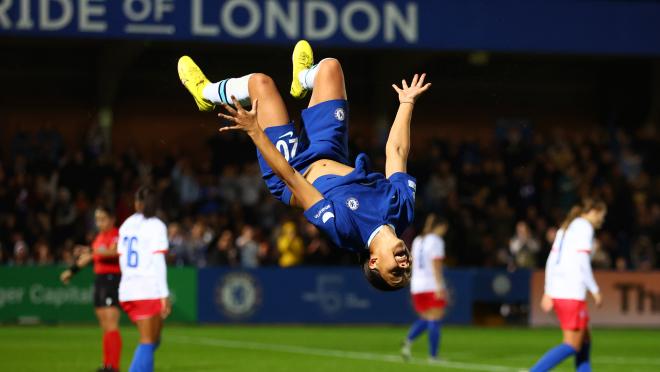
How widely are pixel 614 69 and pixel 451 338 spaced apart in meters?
15.3

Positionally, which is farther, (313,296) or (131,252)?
(313,296)

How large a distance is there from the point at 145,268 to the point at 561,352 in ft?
14.4

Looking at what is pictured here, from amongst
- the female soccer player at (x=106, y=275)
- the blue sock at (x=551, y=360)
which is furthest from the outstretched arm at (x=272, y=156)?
the female soccer player at (x=106, y=275)

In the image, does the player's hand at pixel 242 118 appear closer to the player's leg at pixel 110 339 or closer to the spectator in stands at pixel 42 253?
the player's leg at pixel 110 339

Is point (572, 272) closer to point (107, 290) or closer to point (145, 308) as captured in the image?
point (145, 308)

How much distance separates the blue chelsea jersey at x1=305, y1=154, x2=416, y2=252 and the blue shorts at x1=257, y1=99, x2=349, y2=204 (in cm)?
31

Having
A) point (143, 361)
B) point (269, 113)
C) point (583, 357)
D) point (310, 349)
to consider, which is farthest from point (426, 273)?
point (269, 113)

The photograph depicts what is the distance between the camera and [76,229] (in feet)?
82.6

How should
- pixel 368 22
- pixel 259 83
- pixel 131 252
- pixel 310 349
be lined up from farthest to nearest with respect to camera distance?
1. pixel 368 22
2. pixel 310 349
3. pixel 131 252
4. pixel 259 83

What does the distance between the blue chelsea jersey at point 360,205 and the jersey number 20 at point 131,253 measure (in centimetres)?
407

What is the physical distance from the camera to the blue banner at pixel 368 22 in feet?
81.3

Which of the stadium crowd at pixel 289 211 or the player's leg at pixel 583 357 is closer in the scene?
the player's leg at pixel 583 357

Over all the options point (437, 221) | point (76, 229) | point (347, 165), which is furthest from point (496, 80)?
point (347, 165)

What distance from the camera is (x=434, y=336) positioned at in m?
18.4
